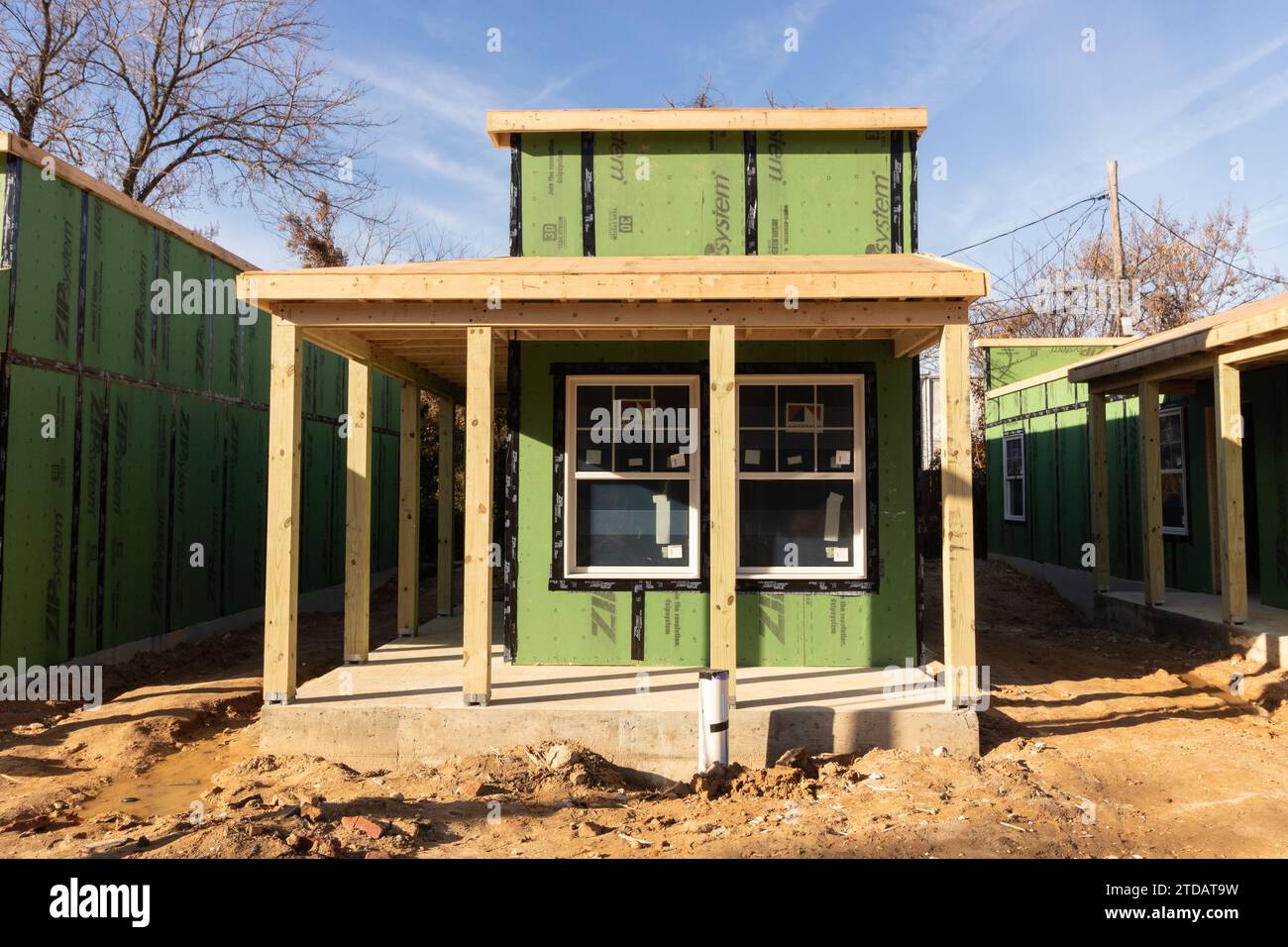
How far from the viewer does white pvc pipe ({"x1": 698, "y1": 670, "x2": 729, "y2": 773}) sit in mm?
5211

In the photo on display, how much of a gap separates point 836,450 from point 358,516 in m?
4.26

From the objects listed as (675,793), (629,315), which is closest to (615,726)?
(675,793)

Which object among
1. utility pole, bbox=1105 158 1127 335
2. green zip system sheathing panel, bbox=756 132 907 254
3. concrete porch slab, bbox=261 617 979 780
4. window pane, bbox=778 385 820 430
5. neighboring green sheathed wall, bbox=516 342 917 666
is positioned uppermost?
utility pole, bbox=1105 158 1127 335

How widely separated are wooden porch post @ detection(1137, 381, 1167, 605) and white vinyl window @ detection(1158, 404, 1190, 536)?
150cm

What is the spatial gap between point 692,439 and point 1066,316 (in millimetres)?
25657

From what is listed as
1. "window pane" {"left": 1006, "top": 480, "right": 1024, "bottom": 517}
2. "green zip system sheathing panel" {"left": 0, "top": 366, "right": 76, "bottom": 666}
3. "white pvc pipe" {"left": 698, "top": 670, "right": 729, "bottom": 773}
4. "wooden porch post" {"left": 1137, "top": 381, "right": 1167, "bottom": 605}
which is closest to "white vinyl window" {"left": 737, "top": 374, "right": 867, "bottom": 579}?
"white pvc pipe" {"left": 698, "top": 670, "right": 729, "bottom": 773}

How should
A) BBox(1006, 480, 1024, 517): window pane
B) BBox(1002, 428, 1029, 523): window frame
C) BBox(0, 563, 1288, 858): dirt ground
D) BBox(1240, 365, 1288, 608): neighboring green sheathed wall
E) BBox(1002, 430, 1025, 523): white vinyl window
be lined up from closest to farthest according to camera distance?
BBox(0, 563, 1288, 858): dirt ground → BBox(1240, 365, 1288, 608): neighboring green sheathed wall → BBox(1002, 428, 1029, 523): window frame → BBox(1002, 430, 1025, 523): white vinyl window → BBox(1006, 480, 1024, 517): window pane

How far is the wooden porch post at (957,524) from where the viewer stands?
5547mm

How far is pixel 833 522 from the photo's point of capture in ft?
23.4

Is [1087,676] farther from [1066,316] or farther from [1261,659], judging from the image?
[1066,316]

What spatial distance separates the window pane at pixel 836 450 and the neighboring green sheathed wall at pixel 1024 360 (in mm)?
11395

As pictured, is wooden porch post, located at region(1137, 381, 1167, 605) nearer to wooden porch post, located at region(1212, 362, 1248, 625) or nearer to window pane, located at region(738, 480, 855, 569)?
wooden porch post, located at region(1212, 362, 1248, 625)

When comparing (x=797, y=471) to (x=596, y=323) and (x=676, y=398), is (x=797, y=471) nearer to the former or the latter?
(x=676, y=398)
